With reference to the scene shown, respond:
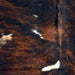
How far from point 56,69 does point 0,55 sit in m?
0.52

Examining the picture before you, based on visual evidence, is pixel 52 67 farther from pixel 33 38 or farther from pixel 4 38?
pixel 4 38

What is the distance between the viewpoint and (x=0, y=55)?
146cm

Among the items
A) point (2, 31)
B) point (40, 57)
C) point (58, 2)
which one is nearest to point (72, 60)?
point (40, 57)

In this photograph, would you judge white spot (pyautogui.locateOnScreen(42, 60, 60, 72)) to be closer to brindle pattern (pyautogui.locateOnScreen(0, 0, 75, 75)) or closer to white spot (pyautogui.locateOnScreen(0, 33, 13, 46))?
brindle pattern (pyautogui.locateOnScreen(0, 0, 75, 75))

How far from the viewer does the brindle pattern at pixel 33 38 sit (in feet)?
4.90

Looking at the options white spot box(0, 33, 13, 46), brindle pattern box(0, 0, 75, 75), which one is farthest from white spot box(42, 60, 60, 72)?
white spot box(0, 33, 13, 46)

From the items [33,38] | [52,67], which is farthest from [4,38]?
[52,67]

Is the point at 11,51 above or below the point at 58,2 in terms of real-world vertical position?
below

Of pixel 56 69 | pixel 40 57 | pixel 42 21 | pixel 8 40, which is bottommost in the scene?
pixel 56 69

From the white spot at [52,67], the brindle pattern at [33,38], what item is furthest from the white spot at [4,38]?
the white spot at [52,67]

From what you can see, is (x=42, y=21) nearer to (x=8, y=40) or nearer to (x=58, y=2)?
(x=58, y=2)

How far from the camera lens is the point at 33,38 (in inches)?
61.5

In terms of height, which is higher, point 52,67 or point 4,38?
point 4,38

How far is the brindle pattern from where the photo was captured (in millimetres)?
1493
